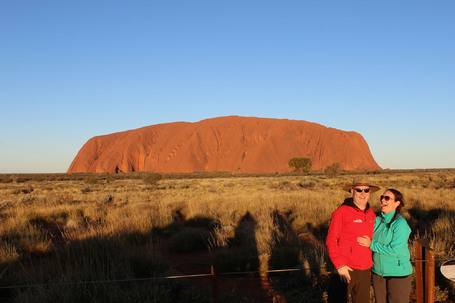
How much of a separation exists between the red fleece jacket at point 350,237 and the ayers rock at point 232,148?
6527 cm

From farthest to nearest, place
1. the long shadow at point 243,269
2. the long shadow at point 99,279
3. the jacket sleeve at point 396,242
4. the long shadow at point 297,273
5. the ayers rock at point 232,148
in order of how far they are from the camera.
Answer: the ayers rock at point 232,148
the long shadow at point 243,269
the long shadow at point 297,273
the long shadow at point 99,279
the jacket sleeve at point 396,242

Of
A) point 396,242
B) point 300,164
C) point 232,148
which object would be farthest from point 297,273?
point 232,148

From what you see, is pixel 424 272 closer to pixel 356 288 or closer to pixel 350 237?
pixel 356 288

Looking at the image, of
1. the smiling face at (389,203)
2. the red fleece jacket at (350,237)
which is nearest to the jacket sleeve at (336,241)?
the red fleece jacket at (350,237)

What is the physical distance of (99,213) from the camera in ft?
32.1

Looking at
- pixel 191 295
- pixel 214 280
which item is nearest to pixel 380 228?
pixel 214 280

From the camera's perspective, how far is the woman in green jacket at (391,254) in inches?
97.2

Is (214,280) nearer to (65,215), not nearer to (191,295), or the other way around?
(191,295)

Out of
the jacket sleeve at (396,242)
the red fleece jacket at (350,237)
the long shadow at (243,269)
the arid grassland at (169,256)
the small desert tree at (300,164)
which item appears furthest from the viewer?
the small desert tree at (300,164)

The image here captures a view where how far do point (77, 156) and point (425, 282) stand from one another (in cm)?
10688

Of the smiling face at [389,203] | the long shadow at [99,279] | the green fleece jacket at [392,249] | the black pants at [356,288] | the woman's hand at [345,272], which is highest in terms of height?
the smiling face at [389,203]

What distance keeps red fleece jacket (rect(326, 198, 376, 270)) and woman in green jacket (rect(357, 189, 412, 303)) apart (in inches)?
2.3

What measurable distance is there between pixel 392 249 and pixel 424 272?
2.29ft

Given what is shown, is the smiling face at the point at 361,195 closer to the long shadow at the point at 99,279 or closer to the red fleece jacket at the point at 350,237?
the red fleece jacket at the point at 350,237
